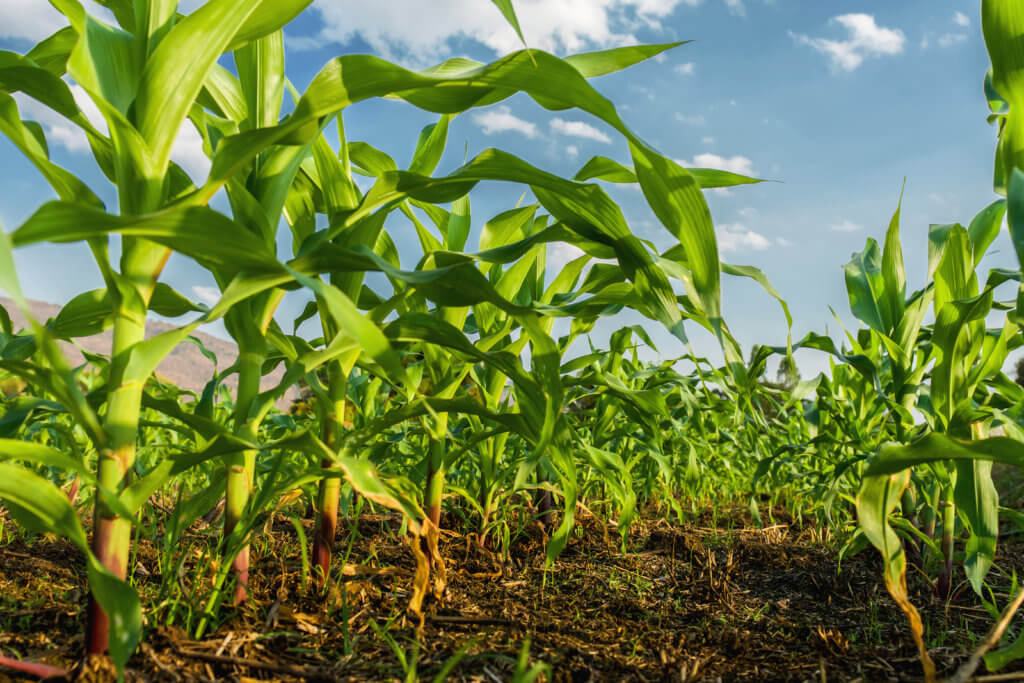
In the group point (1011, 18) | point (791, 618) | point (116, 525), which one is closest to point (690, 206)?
point (1011, 18)

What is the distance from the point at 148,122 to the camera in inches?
33.2

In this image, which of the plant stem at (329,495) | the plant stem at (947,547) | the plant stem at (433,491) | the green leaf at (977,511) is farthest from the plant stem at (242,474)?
the plant stem at (947,547)

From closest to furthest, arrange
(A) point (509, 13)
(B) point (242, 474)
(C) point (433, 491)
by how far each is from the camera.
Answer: (A) point (509, 13) → (B) point (242, 474) → (C) point (433, 491)

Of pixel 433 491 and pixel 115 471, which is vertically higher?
pixel 115 471

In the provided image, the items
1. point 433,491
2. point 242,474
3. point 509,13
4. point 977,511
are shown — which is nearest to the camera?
point 509,13

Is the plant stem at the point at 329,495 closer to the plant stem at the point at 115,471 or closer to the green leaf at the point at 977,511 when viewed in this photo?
the plant stem at the point at 115,471

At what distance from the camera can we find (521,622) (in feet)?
3.90

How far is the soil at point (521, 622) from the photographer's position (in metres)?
0.91

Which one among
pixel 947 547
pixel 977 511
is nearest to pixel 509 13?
pixel 977 511

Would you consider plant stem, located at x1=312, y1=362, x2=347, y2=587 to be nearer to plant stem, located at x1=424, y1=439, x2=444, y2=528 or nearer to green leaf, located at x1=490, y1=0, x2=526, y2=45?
plant stem, located at x1=424, y1=439, x2=444, y2=528

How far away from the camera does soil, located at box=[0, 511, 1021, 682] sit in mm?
907

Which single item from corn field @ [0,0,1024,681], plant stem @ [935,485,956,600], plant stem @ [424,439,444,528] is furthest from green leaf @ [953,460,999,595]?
plant stem @ [424,439,444,528]

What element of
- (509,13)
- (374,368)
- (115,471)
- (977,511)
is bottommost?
(977,511)

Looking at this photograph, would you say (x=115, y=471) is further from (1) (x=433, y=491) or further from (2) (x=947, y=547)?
(2) (x=947, y=547)
